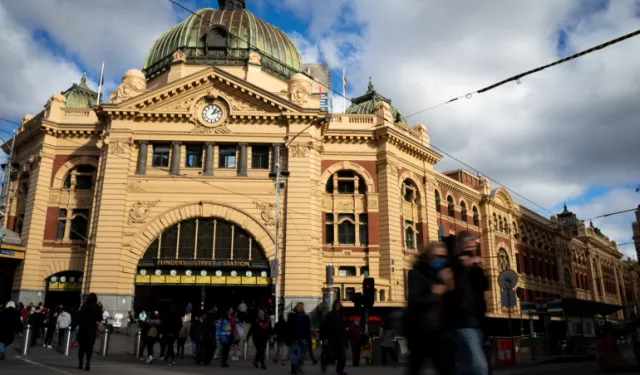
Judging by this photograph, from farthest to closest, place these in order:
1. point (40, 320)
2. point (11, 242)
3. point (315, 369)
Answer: point (11, 242), point (40, 320), point (315, 369)

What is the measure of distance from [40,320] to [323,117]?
21.7 meters

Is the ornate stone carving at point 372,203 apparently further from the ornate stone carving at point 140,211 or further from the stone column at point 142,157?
the stone column at point 142,157

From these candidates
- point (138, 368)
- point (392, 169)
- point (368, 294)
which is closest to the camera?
point (138, 368)

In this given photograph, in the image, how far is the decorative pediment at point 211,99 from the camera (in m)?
37.2

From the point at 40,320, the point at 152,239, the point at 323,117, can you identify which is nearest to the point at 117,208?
the point at 152,239

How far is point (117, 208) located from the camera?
3538cm

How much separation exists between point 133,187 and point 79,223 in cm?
619

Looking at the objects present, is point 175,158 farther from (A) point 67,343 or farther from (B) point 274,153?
(A) point 67,343

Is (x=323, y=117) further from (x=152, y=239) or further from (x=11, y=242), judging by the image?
(x=11, y=242)

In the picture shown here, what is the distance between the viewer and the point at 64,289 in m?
Answer: 36.8

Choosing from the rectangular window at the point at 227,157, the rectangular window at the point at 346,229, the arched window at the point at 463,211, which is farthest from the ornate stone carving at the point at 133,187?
the arched window at the point at 463,211

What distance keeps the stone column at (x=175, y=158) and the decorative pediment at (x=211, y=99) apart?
207 centimetres

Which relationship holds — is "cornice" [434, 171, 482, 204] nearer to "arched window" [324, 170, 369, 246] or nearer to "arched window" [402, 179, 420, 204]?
"arched window" [402, 179, 420, 204]

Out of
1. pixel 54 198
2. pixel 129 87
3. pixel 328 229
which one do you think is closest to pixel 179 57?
pixel 129 87
